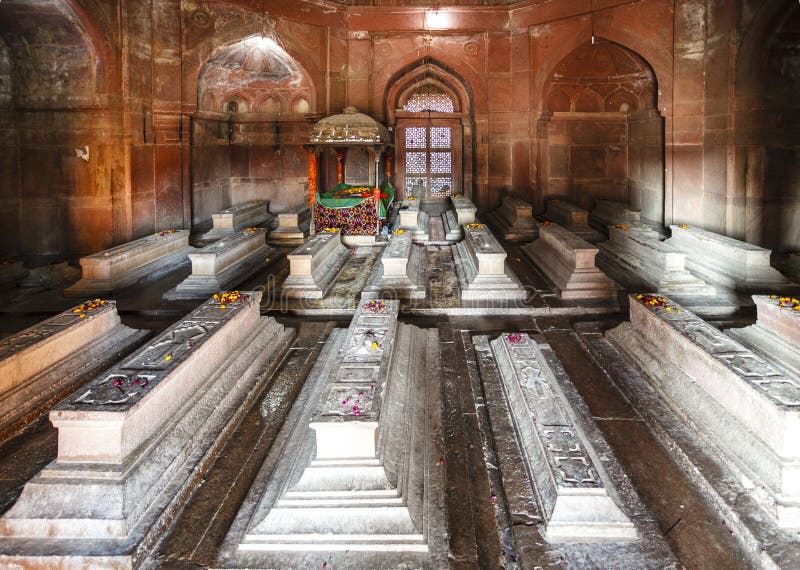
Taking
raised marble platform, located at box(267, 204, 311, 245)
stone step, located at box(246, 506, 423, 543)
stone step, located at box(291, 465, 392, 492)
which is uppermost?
raised marble platform, located at box(267, 204, 311, 245)

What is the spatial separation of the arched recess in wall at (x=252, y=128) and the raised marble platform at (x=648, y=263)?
7.62 metres

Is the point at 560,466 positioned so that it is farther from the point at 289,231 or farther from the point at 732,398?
the point at 289,231

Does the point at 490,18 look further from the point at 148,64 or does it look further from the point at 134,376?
the point at 134,376

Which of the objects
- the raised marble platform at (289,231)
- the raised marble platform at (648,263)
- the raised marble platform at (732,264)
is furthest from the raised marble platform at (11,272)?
the raised marble platform at (732,264)

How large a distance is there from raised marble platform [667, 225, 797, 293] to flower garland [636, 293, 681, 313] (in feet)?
9.52

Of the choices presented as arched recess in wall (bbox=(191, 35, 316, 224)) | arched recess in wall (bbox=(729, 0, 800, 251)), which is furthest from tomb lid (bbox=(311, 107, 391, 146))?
arched recess in wall (bbox=(729, 0, 800, 251))

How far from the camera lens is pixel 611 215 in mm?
13086

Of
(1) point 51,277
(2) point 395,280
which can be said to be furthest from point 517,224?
(1) point 51,277

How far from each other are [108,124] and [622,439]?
9.66 metres

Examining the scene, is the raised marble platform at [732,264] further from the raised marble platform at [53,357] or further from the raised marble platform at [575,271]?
the raised marble platform at [53,357]

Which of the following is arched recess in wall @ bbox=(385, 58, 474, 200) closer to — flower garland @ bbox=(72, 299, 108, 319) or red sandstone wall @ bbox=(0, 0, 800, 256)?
red sandstone wall @ bbox=(0, 0, 800, 256)

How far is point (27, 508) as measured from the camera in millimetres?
3047

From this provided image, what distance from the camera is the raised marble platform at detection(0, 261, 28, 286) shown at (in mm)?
8375

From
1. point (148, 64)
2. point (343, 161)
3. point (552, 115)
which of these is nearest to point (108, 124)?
point (148, 64)
